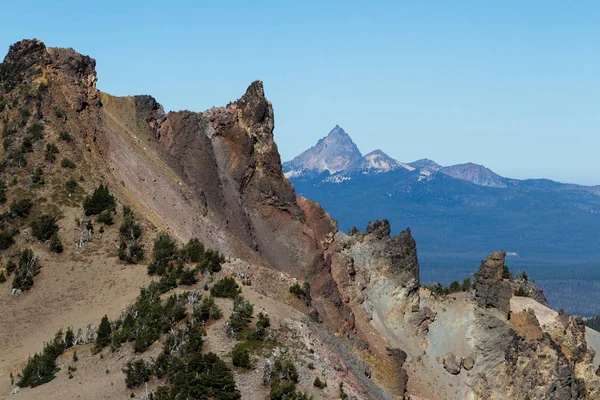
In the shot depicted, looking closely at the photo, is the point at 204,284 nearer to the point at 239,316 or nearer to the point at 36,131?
the point at 239,316

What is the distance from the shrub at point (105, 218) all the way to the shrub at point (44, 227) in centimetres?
305

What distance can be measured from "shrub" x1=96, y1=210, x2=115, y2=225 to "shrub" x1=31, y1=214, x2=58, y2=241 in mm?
3046

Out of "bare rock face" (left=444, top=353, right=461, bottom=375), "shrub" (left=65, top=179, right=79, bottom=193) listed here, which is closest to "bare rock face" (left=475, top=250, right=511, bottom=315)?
"bare rock face" (left=444, top=353, right=461, bottom=375)

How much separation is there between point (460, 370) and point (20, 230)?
47141 mm

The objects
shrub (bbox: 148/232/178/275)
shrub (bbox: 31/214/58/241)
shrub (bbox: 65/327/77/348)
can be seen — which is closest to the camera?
shrub (bbox: 65/327/77/348)

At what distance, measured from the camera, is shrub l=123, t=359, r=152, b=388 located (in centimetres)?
4438

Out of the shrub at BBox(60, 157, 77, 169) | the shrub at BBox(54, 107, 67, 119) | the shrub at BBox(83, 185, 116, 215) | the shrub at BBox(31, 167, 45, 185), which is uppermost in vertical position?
the shrub at BBox(54, 107, 67, 119)

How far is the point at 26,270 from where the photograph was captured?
61375 millimetres

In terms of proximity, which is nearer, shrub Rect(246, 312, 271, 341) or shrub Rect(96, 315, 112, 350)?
shrub Rect(246, 312, 271, 341)

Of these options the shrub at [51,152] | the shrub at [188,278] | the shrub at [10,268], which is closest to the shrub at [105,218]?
the shrub at [10,268]

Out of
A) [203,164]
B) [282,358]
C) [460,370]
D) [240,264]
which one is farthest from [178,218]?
[282,358]

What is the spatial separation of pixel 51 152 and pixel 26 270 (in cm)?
1254

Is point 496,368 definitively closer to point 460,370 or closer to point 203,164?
point 460,370

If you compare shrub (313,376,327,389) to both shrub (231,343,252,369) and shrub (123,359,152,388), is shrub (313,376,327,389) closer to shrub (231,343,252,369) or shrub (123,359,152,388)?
shrub (231,343,252,369)
